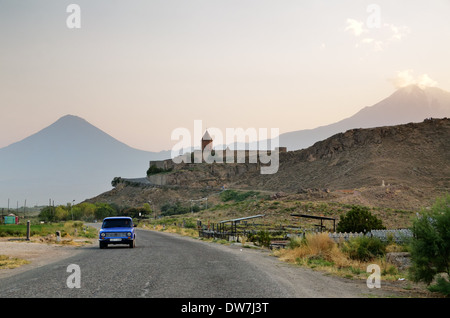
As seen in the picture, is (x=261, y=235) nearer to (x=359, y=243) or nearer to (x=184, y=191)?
(x=359, y=243)

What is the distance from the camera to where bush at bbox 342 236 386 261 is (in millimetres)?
21609

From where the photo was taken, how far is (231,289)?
11.7 metres

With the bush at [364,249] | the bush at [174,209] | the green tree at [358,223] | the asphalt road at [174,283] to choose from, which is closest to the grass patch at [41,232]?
the green tree at [358,223]

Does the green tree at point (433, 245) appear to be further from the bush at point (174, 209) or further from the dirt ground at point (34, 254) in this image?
the bush at point (174, 209)

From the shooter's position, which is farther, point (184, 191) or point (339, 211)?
point (184, 191)

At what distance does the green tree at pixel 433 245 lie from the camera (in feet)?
39.9

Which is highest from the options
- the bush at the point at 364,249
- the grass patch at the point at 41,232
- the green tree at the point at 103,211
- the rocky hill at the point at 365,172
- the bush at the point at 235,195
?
the rocky hill at the point at 365,172

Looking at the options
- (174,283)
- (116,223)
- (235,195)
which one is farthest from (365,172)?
(174,283)

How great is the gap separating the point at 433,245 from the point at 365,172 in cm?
9635

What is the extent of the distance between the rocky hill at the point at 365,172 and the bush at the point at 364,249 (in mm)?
63468

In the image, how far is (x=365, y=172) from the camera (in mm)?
105188

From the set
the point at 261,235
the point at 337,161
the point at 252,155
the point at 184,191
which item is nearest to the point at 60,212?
the point at 184,191
